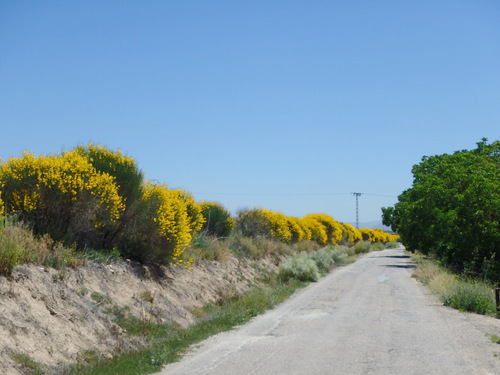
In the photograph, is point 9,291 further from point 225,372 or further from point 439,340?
point 439,340

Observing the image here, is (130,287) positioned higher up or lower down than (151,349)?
higher up

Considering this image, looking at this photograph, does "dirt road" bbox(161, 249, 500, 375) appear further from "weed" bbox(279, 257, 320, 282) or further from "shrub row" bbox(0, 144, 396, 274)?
"weed" bbox(279, 257, 320, 282)

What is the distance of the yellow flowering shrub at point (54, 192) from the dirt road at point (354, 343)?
15.7ft

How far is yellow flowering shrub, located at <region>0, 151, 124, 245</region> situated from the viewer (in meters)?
12.5

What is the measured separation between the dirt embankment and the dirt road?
1.94 metres

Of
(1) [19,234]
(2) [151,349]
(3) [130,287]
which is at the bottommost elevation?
(2) [151,349]

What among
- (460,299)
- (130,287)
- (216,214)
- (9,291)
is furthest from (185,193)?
(9,291)

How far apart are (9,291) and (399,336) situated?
824 cm

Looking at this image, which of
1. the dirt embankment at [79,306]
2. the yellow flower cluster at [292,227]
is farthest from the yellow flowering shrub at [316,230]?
the dirt embankment at [79,306]

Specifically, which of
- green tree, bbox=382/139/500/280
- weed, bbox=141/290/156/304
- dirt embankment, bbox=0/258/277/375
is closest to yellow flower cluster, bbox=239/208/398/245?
green tree, bbox=382/139/500/280

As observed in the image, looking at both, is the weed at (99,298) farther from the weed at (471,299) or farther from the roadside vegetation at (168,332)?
the weed at (471,299)

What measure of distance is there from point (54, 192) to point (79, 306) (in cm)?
330

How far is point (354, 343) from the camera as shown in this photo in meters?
10.5

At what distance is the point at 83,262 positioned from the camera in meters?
12.5
